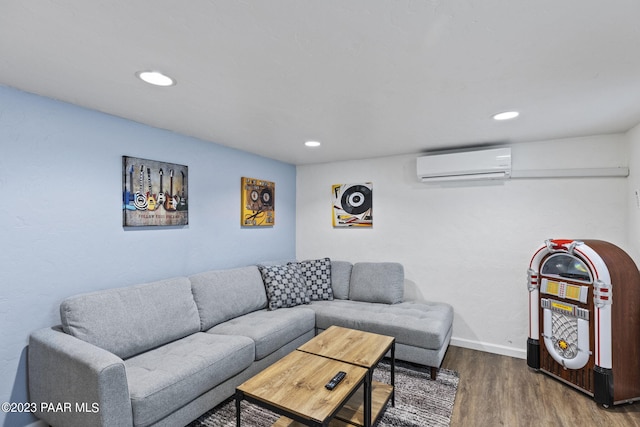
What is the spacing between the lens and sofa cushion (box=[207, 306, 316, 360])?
2488 millimetres

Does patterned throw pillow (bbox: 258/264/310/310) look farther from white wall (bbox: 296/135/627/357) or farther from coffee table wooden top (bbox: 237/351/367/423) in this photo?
coffee table wooden top (bbox: 237/351/367/423)

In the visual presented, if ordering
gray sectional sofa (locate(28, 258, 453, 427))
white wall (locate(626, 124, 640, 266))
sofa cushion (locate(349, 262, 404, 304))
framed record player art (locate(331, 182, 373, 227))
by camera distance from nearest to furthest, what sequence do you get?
gray sectional sofa (locate(28, 258, 453, 427)) < white wall (locate(626, 124, 640, 266)) < sofa cushion (locate(349, 262, 404, 304)) < framed record player art (locate(331, 182, 373, 227))

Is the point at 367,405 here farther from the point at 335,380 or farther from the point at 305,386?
the point at 305,386

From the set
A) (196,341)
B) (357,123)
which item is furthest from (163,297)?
(357,123)

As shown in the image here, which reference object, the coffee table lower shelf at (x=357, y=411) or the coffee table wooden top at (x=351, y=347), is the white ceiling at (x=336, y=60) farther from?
the coffee table lower shelf at (x=357, y=411)

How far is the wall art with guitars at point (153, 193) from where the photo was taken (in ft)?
8.01

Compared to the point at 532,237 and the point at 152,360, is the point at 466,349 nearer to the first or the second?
the point at 532,237

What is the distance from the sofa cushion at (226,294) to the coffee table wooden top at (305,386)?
98 cm

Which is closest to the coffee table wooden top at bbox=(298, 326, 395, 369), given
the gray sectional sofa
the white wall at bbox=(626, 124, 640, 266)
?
the gray sectional sofa

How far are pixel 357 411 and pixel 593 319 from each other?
1870 mm

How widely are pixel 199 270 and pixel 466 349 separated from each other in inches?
114

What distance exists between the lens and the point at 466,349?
3.35 metres

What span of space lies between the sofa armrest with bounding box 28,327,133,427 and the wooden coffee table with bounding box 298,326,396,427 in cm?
111

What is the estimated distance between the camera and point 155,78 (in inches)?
69.0
